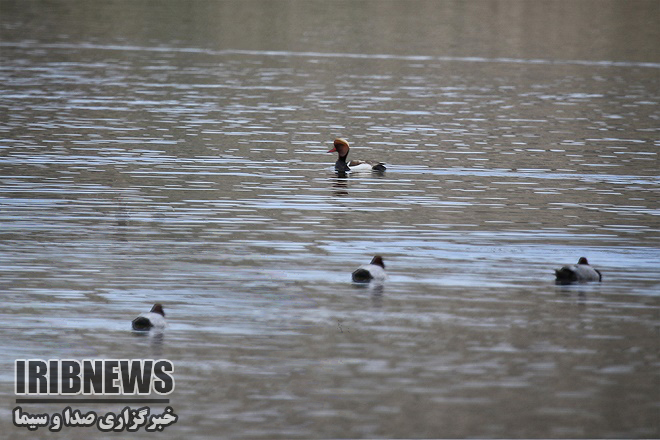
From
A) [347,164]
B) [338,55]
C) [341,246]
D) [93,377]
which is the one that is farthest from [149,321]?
[338,55]

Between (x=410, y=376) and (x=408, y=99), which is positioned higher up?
(x=408, y=99)

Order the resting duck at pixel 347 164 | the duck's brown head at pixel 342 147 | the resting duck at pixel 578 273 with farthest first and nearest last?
the duck's brown head at pixel 342 147
the resting duck at pixel 347 164
the resting duck at pixel 578 273

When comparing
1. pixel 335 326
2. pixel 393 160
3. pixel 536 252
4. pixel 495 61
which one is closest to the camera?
pixel 335 326

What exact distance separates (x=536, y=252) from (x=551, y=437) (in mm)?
9365

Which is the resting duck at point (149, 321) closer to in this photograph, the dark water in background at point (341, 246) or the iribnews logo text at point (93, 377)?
the dark water in background at point (341, 246)

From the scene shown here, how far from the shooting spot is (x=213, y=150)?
37.6m

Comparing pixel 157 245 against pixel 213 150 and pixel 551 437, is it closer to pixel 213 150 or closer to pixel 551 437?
pixel 551 437

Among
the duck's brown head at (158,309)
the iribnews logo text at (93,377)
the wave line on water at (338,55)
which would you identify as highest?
the wave line on water at (338,55)

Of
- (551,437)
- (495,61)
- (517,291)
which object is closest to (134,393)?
(551,437)

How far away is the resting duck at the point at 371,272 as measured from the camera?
2116 cm

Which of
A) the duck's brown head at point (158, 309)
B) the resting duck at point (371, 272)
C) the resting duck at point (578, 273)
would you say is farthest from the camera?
the resting duck at point (578, 273)

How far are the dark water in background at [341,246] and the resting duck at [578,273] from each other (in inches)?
11.1

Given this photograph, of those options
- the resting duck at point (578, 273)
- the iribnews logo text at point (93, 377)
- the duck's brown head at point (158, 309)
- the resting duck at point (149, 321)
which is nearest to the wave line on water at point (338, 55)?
the resting duck at point (578, 273)

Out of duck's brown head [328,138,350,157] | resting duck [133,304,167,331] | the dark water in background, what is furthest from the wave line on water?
resting duck [133,304,167,331]
